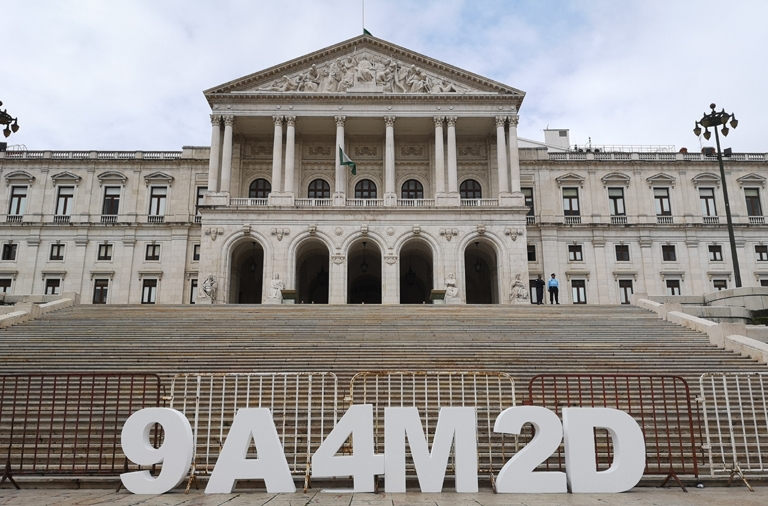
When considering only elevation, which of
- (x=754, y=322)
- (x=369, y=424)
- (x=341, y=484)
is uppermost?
(x=754, y=322)

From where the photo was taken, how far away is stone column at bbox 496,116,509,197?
39.1 metres

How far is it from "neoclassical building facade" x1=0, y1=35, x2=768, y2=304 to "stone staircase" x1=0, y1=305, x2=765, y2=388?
1159cm

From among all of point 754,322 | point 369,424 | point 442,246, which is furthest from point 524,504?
point 442,246

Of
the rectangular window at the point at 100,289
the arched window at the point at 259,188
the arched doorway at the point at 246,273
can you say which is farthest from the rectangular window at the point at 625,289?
the rectangular window at the point at 100,289

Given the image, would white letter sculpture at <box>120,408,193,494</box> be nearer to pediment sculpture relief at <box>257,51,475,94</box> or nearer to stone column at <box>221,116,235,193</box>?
stone column at <box>221,116,235,193</box>

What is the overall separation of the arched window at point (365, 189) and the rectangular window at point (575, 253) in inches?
539

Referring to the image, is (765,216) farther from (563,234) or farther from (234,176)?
(234,176)

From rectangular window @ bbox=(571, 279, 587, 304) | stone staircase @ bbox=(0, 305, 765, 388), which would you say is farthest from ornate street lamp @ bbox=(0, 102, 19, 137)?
rectangular window @ bbox=(571, 279, 587, 304)

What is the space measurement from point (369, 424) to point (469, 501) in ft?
5.06

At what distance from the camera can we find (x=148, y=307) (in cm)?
2650

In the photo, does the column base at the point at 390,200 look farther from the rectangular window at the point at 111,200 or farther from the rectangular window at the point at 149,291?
the rectangular window at the point at 111,200

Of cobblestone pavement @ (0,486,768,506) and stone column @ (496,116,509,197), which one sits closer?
cobblestone pavement @ (0,486,768,506)

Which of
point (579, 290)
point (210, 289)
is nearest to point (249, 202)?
point (210, 289)

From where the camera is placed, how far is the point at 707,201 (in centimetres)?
4522
